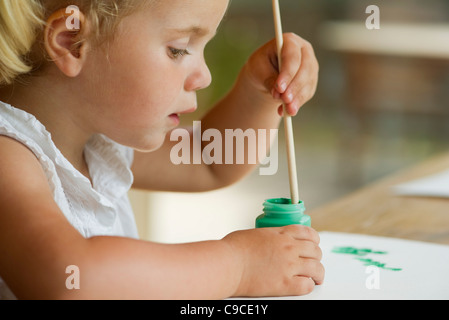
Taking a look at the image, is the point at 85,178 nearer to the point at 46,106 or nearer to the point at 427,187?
the point at 46,106

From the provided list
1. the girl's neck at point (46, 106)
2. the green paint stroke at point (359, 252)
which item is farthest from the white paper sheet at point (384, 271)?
the girl's neck at point (46, 106)

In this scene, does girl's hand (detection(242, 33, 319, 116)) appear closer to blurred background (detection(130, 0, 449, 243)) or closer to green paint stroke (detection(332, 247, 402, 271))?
green paint stroke (detection(332, 247, 402, 271))

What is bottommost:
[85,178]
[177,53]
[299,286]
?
[299,286]

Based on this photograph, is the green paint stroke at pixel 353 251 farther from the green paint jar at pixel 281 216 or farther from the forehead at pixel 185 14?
the forehead at pixel 185 14

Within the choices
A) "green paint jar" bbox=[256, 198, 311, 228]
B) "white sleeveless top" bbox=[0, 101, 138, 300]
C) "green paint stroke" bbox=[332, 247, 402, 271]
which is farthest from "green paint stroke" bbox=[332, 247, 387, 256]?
"white sleeveless top" bbox=[0, 101, 138, 300]

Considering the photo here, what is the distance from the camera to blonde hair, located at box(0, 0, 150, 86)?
583 mm

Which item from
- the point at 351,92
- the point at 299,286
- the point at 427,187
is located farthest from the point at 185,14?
the point at 351,92

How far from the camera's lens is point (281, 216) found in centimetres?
55

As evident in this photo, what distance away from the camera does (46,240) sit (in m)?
0.44

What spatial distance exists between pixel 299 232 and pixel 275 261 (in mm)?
38

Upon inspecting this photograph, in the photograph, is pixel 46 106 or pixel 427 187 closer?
pixel 46 106

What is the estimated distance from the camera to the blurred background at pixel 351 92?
9.61 feet

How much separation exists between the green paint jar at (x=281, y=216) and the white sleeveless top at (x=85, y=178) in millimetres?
177
